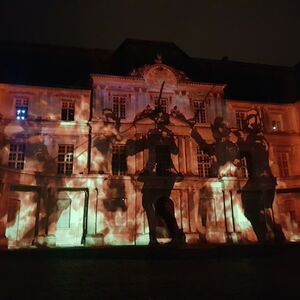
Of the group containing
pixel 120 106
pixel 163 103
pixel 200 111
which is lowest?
pixel 200 111

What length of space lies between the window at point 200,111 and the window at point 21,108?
1438 centimetres

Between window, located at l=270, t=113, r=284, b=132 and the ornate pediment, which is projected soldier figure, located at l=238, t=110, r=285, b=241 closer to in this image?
window, located at l=270, t=113, r=284, b=132

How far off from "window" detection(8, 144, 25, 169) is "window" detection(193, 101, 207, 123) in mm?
14788

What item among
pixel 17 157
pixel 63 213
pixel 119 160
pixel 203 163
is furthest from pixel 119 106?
pixel 63 213

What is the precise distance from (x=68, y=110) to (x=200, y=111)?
11.5 meters

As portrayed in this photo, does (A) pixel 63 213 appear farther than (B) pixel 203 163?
No

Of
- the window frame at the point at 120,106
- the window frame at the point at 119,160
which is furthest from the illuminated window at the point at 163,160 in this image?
the window frame at the point at 120,106

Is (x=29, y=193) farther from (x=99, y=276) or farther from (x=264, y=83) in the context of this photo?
(x=264, y=83)

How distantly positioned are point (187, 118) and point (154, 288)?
20954 millimetres

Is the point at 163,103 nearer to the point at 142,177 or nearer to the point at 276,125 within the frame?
the point at 142,177

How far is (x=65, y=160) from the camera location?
2562 cm

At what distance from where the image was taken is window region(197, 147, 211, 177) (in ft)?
89.7

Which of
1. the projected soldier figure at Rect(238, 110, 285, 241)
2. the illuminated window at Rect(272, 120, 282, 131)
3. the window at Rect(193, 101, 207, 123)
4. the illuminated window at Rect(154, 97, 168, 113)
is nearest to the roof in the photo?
the illuminated window at Rect(272, 120, 282, 131)

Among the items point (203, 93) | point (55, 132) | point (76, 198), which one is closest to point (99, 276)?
point (76, 198)
